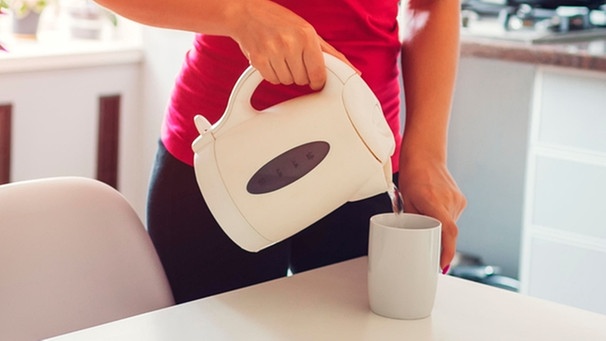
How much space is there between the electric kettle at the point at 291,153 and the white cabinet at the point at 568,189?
58.8 inches

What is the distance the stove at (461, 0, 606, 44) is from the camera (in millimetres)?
2680

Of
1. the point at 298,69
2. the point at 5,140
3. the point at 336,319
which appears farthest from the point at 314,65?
the point at 5,140

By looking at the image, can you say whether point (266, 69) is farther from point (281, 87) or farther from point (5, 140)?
point (5, 140)

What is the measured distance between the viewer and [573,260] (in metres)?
2.42

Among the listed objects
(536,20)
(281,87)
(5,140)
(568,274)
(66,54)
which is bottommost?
(568,274)

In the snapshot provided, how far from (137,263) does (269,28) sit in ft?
1.24

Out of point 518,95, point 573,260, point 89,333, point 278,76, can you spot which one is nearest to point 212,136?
point 278,76

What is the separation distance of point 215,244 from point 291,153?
1.09ft

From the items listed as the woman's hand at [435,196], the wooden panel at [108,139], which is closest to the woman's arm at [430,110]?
the woman's hand at [435,196]

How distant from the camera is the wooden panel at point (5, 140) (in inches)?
111

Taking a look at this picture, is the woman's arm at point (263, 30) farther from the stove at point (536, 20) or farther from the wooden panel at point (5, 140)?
the wooden panel at point (5, 140)

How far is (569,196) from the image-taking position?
7.95 feet

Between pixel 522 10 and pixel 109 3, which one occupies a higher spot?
pixel 109 3

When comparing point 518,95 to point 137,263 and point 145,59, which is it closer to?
point 145,59
